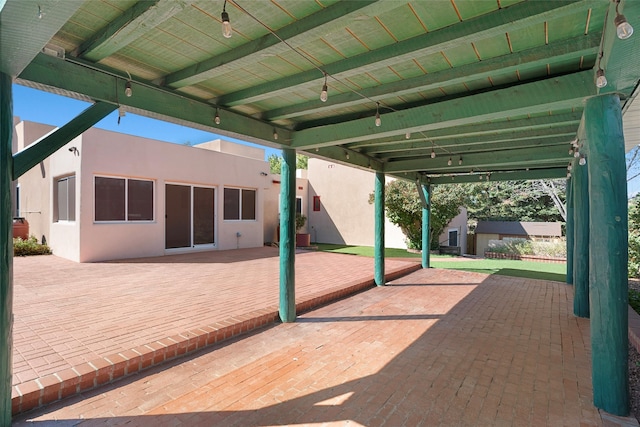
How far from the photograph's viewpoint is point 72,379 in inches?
113

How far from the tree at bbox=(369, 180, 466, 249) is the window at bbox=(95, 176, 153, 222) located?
9.79m

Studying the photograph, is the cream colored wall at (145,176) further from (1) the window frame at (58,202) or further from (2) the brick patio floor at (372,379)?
(2) the brick patio floor at (372,379)

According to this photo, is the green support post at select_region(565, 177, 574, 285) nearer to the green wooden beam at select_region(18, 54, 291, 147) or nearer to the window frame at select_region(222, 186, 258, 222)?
the green wooden beam at select_region(18, 54, 291, 147)

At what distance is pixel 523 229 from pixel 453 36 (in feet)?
81.5

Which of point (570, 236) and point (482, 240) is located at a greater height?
point (570, 236)

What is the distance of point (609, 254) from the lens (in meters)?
2.75

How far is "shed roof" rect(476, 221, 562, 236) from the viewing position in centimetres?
2251

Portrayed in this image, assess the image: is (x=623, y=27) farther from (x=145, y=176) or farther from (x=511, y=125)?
(x=145, y=176)

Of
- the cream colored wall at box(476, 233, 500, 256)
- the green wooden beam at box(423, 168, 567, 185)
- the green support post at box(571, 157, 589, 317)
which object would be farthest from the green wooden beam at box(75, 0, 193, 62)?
the cream colored wall at box(476, 233, 500, 256)

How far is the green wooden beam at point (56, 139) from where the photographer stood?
2.38 metres

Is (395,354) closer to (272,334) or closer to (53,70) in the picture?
(272,334)

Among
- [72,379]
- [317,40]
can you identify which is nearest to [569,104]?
[317,40]

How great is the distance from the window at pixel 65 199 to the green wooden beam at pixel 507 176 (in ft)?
33.1

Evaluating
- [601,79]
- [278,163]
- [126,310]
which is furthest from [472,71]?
[278,163]
